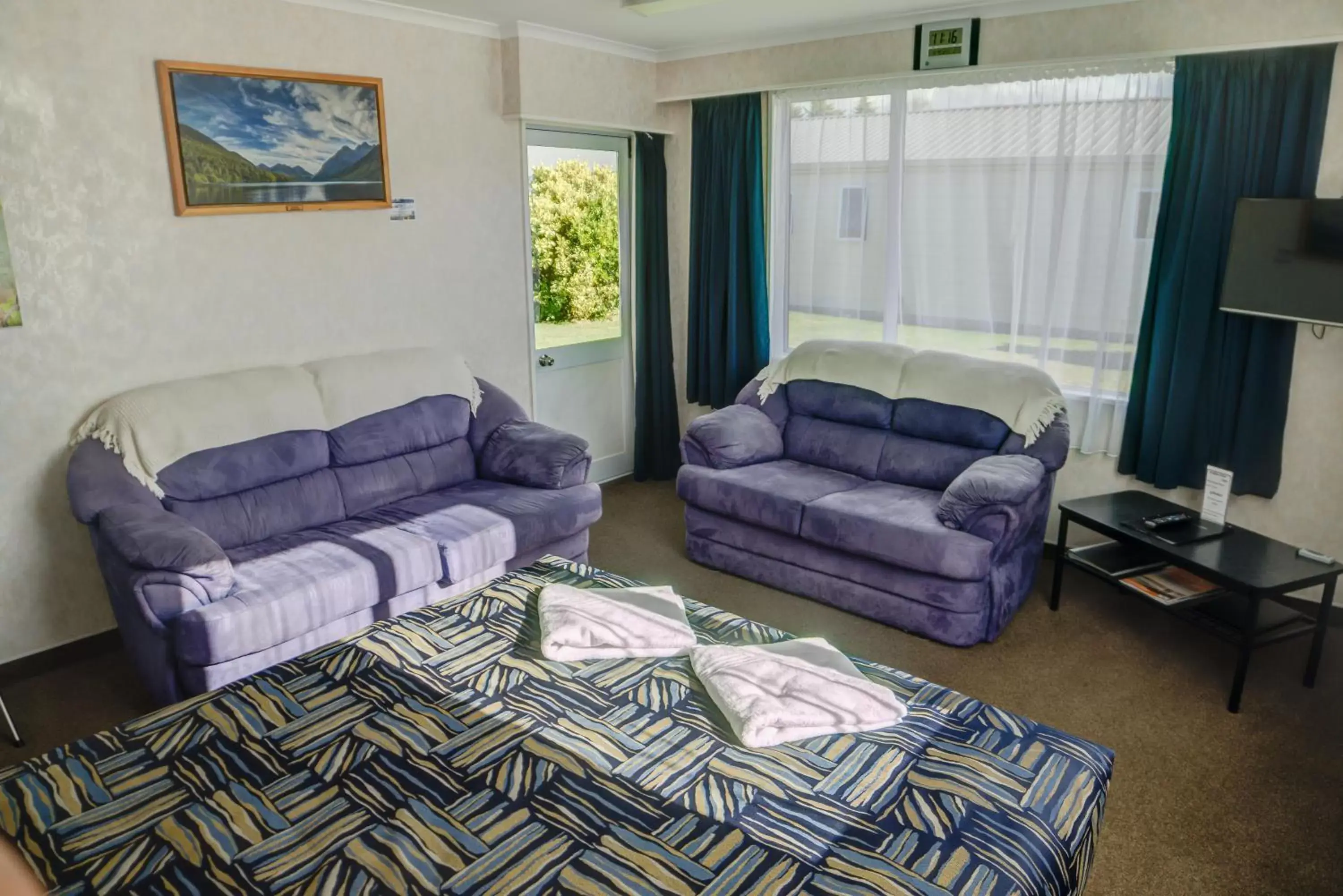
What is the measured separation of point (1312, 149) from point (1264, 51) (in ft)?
1.40

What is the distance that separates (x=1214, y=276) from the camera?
369 cm

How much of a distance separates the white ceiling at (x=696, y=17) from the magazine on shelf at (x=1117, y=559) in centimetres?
230

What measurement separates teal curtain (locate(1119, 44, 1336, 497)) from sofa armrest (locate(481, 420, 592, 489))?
2.53m

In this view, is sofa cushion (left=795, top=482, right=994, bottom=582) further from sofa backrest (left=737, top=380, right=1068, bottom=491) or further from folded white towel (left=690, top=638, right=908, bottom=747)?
folded white towel (left=690, top=638, right=908, bottom=747)

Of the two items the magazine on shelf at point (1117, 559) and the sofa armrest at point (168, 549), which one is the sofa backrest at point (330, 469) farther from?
the magazine on shelf at point (1117, 559)

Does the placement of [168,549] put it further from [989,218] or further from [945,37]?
[945,37]

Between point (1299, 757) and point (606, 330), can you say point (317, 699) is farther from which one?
point (606, 330)

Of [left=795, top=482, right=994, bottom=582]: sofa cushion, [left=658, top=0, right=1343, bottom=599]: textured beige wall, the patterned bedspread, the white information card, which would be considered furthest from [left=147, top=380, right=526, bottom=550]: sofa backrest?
the white information card

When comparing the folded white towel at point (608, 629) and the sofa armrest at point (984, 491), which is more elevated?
the sofa armrest at point (984, 491)

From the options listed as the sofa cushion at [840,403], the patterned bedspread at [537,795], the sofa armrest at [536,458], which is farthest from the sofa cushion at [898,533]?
the patterned bedspread at [537,795]

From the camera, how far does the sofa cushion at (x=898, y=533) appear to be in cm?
345

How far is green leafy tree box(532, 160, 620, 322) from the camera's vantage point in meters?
5.03

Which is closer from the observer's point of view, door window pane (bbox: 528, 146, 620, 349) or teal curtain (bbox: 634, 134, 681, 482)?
door window pane (bbox: 528, 146, 620, 349)

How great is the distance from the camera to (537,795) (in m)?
1.88
